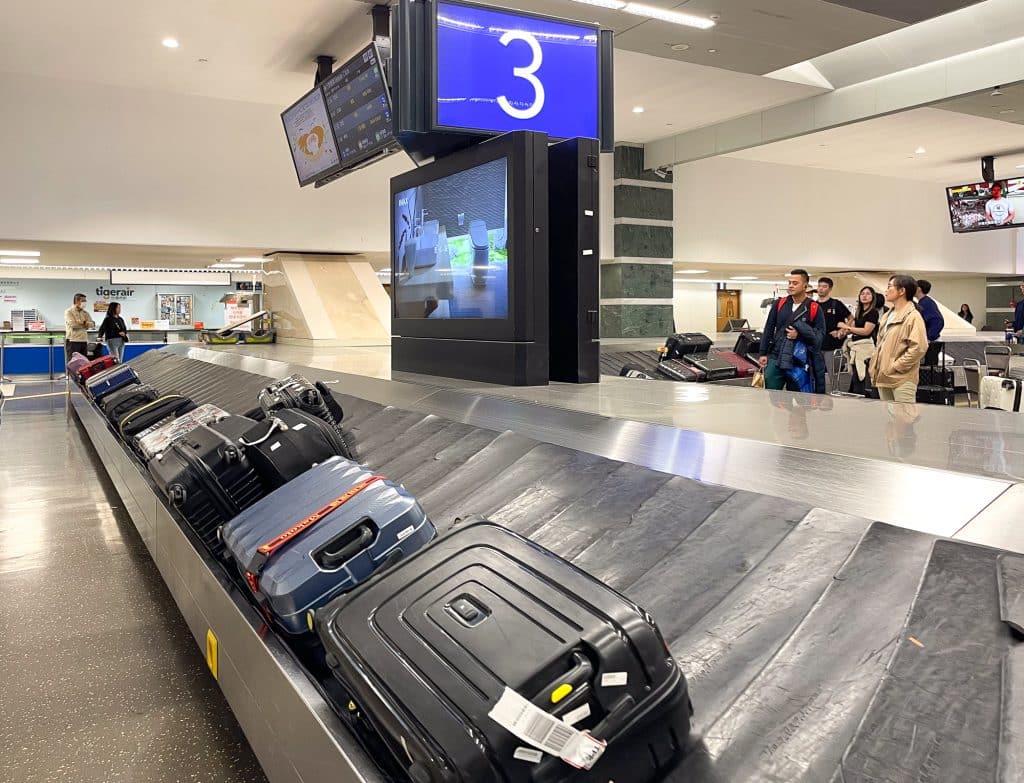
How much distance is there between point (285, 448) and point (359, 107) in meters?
6.30

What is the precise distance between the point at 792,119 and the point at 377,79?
6.74 meters

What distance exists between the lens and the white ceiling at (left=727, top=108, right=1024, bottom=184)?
1253cm

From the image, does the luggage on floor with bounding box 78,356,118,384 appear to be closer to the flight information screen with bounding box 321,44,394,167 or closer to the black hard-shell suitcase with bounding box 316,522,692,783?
the flight information screen with bounding box 321,44,394,167

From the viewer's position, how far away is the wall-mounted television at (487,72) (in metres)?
4.42

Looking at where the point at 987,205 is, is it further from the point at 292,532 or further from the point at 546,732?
the point at 546,732

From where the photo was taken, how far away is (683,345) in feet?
29.0

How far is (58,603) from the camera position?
136 inches

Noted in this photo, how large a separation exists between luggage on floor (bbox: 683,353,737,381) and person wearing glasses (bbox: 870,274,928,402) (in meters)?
2.92

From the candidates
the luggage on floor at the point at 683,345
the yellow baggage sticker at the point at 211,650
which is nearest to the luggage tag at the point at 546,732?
the yellow baggage sticker at the point at 211,650

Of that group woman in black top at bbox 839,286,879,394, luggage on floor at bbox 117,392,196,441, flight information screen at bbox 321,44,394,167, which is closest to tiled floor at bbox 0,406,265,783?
Answer: luggage on floor at bbox 117,392,196,441

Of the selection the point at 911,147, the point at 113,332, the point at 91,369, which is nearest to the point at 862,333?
the point at 911,147

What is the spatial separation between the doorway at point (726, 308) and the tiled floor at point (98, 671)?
21535 mm

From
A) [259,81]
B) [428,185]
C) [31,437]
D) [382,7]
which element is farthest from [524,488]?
[259,81]

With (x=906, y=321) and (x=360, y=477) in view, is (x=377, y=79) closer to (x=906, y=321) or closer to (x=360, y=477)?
(x=906, y=321)
